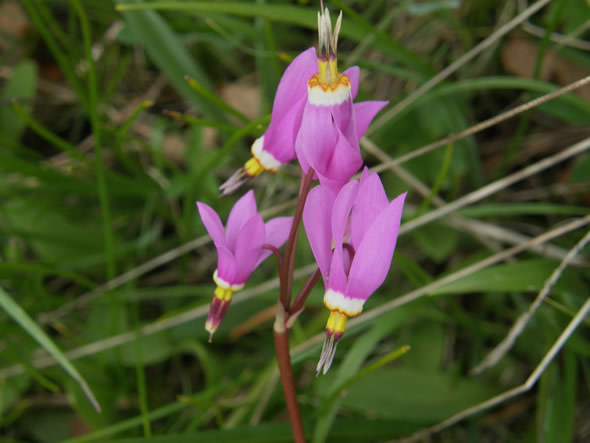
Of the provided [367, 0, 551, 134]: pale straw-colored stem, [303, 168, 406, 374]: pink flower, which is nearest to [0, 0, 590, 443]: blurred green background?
[367, 0, 551, 134]: pale straw-colored stem

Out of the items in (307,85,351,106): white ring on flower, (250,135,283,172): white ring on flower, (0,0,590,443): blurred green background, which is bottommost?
(0,0,590,443): blurred green background

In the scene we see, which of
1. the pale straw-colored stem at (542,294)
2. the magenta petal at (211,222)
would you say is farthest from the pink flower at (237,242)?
the pale straw-colored stem at (542,294)

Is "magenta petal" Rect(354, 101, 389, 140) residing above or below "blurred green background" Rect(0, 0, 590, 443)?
above

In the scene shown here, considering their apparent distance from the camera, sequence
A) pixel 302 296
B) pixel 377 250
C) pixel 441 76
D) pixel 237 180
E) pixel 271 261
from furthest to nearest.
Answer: pixel 271 261 < pixel 441 76 < pixel 237 180 < pixel 302 296 < pixel 377 250

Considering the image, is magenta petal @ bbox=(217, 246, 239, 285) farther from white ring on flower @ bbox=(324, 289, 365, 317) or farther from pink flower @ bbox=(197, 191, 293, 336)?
white ring on flower @ bbox=(324, 289, 365, 317)

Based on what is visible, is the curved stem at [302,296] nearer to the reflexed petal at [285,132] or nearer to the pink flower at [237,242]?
the pink flower at [237,242]

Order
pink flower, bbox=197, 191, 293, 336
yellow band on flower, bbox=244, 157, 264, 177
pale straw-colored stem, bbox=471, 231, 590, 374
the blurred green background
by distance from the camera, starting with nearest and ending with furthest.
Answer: pink flower, bbox=197, 191, 293, 336 < yellow band on flower, bbox=244, 157, 264, 177 < pale straw-colored stem, bbox=471, 231, 590, 374 < the blurred green background

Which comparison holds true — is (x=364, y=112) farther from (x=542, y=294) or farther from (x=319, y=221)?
(x=542, y=294)

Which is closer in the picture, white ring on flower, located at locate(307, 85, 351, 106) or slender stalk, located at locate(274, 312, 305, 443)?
white ring on flower, located at locate(307, 85, 351, 106)

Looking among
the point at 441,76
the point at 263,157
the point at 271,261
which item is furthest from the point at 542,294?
the point at 271,261
